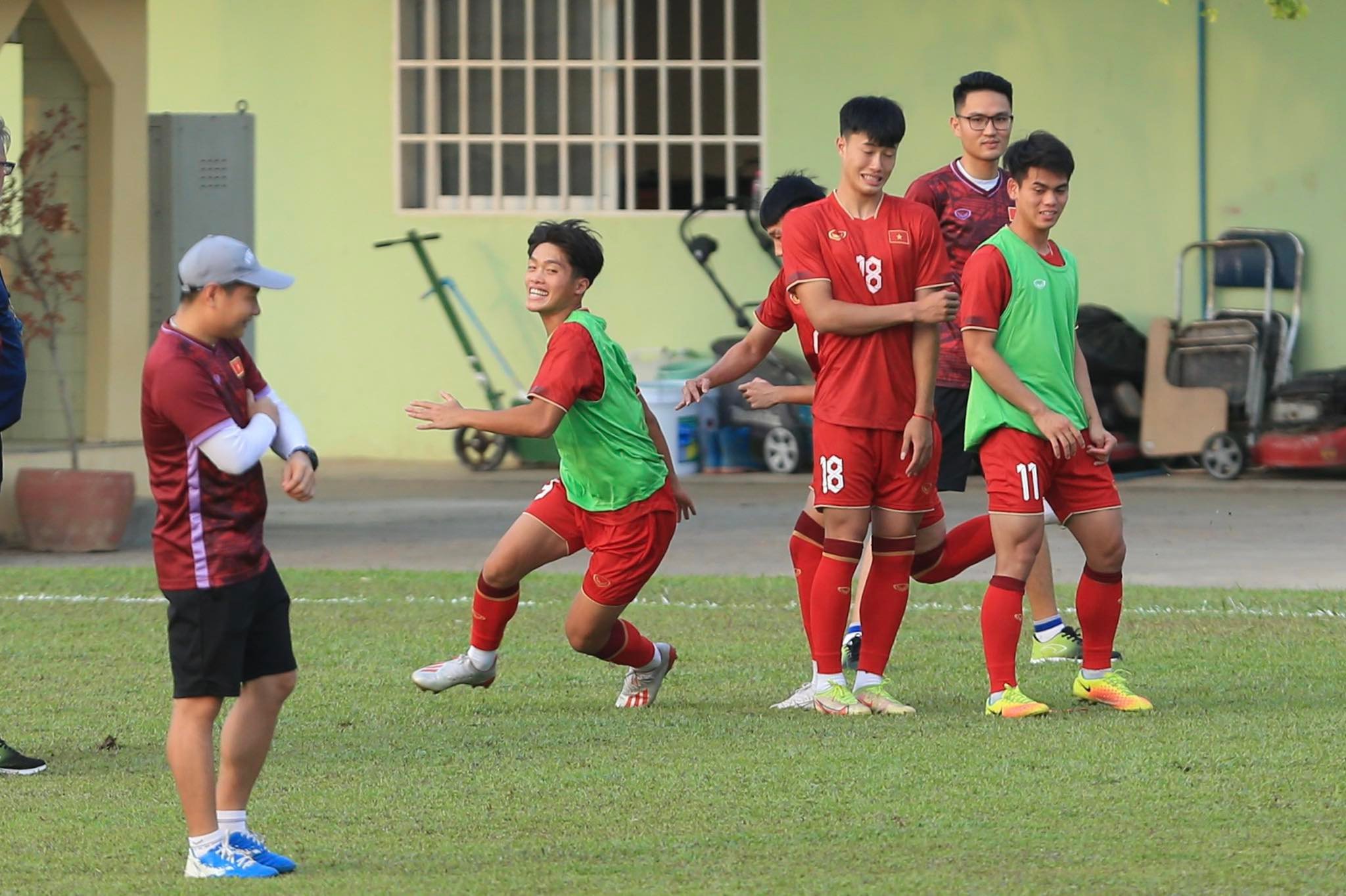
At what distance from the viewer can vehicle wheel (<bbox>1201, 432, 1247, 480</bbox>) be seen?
14586 mm

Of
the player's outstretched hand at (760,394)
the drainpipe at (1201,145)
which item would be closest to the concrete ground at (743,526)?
the drainpipe at (1201,145)

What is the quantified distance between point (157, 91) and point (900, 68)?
5677 millimetres

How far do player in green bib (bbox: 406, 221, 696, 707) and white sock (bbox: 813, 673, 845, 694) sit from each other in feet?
1.80

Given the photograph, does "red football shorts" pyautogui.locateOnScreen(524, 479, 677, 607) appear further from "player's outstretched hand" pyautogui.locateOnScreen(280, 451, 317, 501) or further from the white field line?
the white field line

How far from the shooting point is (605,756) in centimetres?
602

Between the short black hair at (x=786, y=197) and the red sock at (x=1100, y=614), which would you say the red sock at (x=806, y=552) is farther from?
the short black hair at (x=786, y=197)

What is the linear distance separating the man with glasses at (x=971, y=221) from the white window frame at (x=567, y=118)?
9.07 meters

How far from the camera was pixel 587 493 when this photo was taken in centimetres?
668

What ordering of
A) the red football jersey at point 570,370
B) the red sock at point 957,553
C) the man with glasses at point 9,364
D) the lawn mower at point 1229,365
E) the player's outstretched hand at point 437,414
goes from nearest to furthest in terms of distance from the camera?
the player's outstretched hand at point 437,414, the man with glasses at point 9,364, the red football jersey at point 570,370, the red sock at point 957,553, the lawn mower at point 1229,365

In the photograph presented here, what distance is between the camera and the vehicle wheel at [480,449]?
52.1ft

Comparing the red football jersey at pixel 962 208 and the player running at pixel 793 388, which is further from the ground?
the red football jersey at pixel 962 208

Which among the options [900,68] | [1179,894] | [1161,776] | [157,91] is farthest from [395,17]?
[1179,894]

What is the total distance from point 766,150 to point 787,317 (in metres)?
9.45

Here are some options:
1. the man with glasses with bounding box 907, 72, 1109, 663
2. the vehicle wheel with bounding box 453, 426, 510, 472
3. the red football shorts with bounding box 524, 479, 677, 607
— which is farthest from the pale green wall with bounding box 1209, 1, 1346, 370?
the red football shorts with bounding box 524, 479, 677, 607
